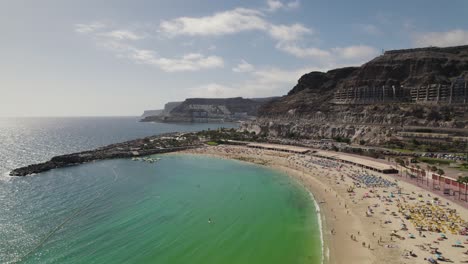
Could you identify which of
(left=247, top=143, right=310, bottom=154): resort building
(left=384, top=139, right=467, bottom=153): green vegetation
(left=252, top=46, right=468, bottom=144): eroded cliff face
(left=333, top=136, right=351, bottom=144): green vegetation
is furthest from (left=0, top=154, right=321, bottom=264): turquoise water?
(left=252, top=46, right=468, bottom=144): eroded cliff face

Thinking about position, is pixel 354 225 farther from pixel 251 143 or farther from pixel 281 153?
pixel 251 143

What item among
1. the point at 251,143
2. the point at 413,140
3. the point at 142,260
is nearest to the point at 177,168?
the point at 251,143

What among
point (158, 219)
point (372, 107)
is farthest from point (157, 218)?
point (372, 107)

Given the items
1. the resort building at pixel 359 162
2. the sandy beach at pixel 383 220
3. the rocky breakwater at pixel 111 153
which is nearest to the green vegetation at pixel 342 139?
the resort building at pixel 359 162

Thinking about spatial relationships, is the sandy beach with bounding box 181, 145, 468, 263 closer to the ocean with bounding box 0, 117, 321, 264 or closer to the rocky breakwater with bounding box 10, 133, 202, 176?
the ocean with bounding box 0, 117, 321, 264

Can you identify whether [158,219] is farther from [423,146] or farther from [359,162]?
[423,146]

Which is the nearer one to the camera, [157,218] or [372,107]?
[157,218]

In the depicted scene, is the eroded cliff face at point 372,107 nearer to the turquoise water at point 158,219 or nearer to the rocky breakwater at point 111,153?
the rocky breakwater at point 111,153
